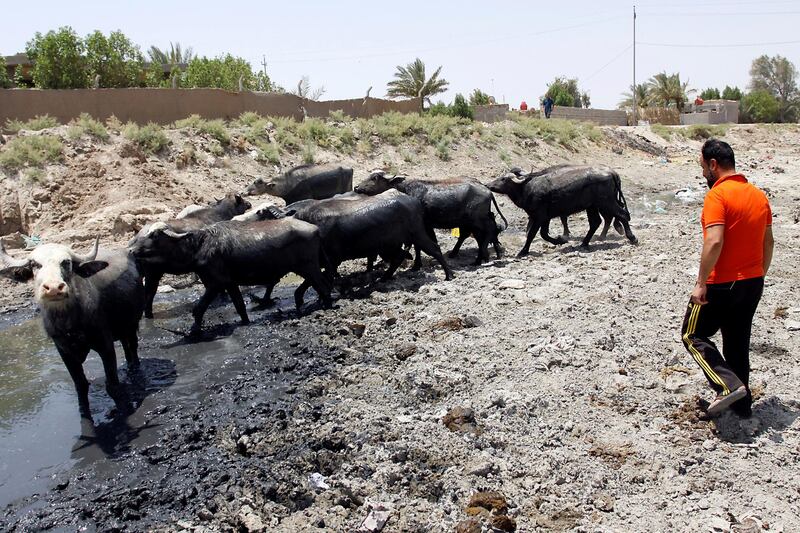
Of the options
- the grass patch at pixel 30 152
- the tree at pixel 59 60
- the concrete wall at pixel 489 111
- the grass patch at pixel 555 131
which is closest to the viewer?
the grass patch at pixel 30 152

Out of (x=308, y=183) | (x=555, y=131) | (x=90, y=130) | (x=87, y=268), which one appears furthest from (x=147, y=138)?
(x=555, y=131)

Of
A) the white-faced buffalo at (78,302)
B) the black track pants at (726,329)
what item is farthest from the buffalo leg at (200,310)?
the black track pants at (726,329)

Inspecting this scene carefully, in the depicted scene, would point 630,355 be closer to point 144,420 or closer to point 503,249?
point 144,420

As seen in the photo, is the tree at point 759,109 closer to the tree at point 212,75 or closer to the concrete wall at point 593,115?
the concrete wall at point 593,115

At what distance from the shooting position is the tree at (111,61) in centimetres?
3628

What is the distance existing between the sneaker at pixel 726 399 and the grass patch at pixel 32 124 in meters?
21.4

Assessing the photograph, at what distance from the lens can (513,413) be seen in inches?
246

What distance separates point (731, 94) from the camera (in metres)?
65.4

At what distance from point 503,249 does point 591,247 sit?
165 cm

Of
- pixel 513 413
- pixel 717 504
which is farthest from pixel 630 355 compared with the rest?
pixel 717 504

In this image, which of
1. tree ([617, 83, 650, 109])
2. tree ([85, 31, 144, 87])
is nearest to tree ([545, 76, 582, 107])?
tree ([617, 83, 650, 109])

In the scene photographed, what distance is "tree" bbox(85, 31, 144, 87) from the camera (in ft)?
119

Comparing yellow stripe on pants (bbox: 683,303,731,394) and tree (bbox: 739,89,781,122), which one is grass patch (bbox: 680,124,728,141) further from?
yellow stripe on pants (bbox: 683,303,731,394)

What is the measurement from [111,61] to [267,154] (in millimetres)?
18744
